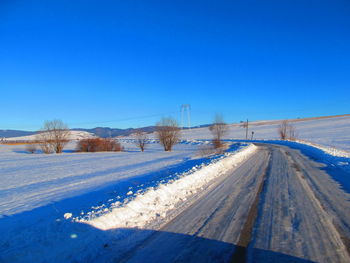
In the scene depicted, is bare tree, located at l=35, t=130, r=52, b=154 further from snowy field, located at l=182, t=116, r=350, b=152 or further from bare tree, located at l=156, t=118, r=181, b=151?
snowy field, located at l=182, t=116, r=350, b=152

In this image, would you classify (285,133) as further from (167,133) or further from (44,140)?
(44,140)

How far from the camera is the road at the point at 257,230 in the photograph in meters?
3.10

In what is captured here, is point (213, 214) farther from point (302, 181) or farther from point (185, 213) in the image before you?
point (302, 181)

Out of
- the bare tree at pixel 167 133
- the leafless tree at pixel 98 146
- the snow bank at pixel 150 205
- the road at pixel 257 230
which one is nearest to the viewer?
the road at pixel 257 230

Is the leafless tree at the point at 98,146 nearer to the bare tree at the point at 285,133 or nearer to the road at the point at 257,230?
the road at the point at 257,230

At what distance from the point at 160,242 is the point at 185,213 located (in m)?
1.43

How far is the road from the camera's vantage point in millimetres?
3104

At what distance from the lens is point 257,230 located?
385 cm

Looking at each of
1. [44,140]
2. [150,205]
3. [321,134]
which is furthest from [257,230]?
[321,134]

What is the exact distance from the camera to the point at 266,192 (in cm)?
631

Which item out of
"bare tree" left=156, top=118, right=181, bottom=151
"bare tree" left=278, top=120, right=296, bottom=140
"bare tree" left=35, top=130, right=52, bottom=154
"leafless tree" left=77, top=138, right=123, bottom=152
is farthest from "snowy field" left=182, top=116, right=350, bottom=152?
"bare tree" left=35, top=130, right=52, bottom=154

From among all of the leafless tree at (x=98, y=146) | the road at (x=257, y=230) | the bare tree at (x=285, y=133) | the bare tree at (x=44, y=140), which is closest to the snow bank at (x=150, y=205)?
the road at (x=257, y=230)

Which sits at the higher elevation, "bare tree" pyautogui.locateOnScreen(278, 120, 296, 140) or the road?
"bare tree" pyautogui.locateOnScreen(278, 120, 296, 140)

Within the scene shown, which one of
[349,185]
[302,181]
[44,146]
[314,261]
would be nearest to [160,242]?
[314,261]
